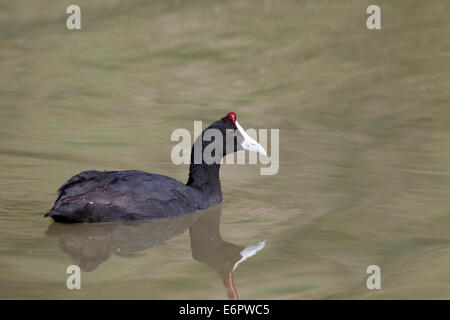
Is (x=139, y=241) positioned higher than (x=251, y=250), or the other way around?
(x=139, y=241)

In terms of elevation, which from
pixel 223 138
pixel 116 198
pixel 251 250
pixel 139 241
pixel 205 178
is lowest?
pixel 251 250

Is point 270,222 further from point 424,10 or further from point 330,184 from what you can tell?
point 424,10

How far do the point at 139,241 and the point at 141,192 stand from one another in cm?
58

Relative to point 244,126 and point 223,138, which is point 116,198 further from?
point 244,126

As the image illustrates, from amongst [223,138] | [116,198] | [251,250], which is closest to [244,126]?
[223,138]

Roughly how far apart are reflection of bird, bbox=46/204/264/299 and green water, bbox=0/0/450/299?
24 millimetres

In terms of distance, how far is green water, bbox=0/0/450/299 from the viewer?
7.45m

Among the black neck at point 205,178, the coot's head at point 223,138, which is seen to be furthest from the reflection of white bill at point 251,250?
the coot's head at point 223,138

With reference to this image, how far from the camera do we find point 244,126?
13.9 m

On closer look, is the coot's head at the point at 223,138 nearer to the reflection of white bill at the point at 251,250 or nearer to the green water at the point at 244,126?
the green water at the point at 244,126

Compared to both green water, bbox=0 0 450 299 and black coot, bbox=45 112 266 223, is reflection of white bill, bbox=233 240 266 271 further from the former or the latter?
black coot, bbox=45 112 266 223

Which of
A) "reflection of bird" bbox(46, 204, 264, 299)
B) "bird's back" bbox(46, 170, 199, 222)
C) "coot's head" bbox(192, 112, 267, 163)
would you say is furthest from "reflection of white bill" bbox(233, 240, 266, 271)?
"coot's head" bbox(192, 112, 267, 163)

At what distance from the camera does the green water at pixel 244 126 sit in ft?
24.4

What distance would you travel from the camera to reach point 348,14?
20438 millimetres
